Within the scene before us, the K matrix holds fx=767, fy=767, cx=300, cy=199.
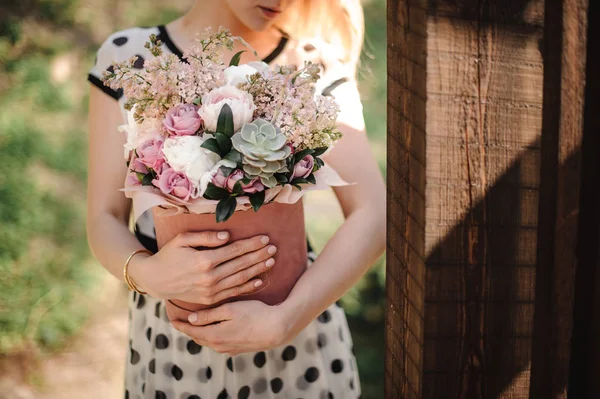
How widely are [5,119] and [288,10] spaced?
375 cm

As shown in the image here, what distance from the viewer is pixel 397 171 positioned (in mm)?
1401

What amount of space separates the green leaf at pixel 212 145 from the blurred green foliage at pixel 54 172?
8.73 feet

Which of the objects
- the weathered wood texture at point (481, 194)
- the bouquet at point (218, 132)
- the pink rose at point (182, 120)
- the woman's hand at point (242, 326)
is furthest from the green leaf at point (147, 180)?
the weathered wood texture at point (481, 194)

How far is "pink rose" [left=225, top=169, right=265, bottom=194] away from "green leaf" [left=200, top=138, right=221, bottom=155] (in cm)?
6

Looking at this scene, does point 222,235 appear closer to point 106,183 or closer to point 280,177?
point 280,177

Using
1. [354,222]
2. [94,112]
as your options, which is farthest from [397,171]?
[94,112]

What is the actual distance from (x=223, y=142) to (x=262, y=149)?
0.10 m

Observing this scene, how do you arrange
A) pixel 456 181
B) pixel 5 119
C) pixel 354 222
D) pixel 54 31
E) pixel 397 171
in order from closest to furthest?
pixel 456 181
pixel 397 171
pixel 354 222
pixel 5 119
pixel 54 31

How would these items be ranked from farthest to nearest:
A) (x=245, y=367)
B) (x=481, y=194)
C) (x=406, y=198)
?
(x=245, y=367), (x=406, y=198), (x=481, y=194)

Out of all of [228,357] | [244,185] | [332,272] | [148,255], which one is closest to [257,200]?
[244,185]

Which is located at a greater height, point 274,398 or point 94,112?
point 94,112

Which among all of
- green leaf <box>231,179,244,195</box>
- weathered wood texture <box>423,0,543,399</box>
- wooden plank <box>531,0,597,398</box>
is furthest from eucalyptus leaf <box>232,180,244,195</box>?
wooden plank <box>531,0,597,398</box>

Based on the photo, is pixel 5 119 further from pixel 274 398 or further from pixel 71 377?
pixel 274 398

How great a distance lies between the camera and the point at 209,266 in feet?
5.93
